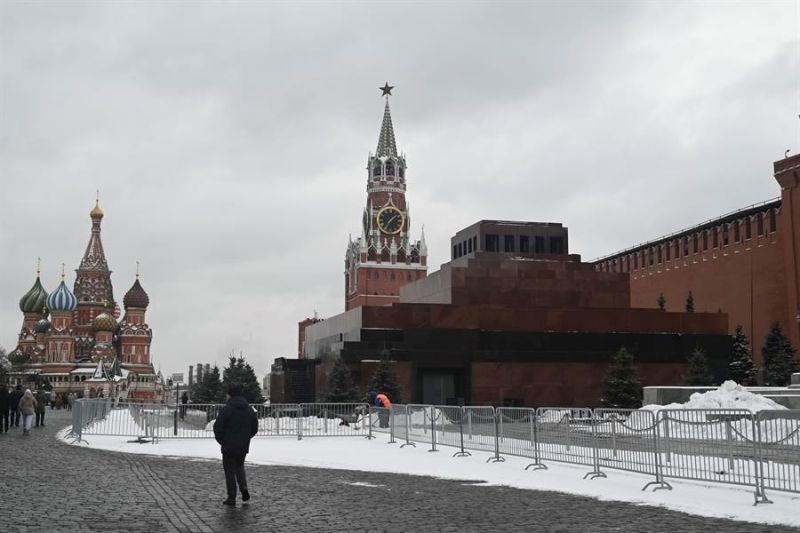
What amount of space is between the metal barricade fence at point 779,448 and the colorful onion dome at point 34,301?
5369 inches

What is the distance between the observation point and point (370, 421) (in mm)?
26391

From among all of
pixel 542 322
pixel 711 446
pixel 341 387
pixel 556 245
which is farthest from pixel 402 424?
pixel 556 245

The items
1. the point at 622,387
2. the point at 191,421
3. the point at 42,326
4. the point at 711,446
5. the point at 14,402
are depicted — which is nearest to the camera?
the point at 711,446

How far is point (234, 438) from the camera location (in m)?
12.0

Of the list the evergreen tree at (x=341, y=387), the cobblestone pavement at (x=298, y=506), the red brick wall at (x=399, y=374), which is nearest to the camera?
the cobblestone pavement at (x=298, y=506)

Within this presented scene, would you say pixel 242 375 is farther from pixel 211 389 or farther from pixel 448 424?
pixel 448 424

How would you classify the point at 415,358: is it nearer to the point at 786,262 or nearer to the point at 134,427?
the point at 134,427

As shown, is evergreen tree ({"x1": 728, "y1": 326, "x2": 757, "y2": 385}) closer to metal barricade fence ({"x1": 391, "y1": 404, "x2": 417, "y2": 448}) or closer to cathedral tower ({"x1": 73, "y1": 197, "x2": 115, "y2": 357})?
metal barricade fence ({"x1": 391, "y1": 404, "x2": 417, "y2": 448})

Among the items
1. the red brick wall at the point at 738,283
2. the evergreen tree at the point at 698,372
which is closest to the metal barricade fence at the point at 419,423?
the evergreen tree at the point at 698,372

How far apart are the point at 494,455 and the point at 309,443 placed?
668cm

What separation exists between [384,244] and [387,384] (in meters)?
90.7

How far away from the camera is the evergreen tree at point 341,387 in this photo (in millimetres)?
43188

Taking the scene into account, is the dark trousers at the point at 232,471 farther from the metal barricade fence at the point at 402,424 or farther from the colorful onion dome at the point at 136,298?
the colorful onion dome at the point at 136,298

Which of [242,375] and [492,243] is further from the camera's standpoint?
[492,243]
